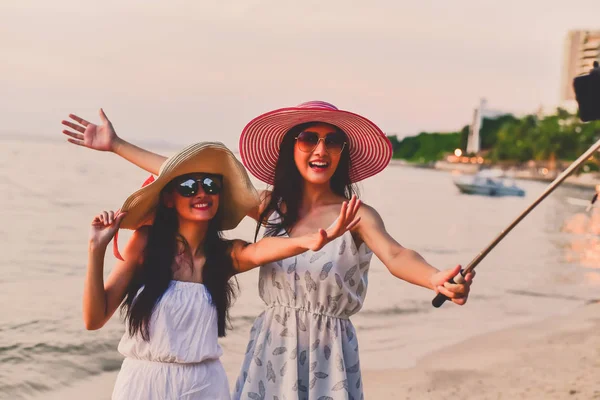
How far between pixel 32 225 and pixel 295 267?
1698 centimetres

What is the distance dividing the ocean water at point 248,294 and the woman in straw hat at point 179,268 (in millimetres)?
1115

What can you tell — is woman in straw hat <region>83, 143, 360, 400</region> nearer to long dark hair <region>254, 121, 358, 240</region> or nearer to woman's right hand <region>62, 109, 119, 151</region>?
long dark hair <region>254, 121, 358, 240</region>

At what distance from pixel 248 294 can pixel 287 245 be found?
8.86 meters

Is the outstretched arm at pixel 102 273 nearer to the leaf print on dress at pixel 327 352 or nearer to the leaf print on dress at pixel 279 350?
the leaf print on dress at pixel 279 350

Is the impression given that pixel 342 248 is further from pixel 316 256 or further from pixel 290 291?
pixel 290 291

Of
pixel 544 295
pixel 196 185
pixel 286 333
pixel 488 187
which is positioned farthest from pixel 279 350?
pixel 488 187

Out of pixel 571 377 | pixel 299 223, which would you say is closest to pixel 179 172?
pixel 299 223

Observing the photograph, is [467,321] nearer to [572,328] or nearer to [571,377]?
[572,328]

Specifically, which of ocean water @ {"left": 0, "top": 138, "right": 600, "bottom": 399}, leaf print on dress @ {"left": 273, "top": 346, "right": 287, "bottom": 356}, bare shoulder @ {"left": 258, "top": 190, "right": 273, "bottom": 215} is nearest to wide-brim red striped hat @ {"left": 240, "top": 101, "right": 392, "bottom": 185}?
bare shoulder @ {"left": 258, "top": 190, "right": 273, "bottom": 215}

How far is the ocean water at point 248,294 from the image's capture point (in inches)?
319

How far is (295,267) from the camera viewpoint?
2865mm

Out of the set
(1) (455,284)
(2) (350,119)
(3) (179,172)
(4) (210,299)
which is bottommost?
(4) (210,299)

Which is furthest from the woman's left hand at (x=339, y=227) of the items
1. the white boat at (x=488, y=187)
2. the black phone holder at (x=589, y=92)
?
the white boat at (x=488, y=187)

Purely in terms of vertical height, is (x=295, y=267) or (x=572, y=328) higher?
(x=295, y=267)
